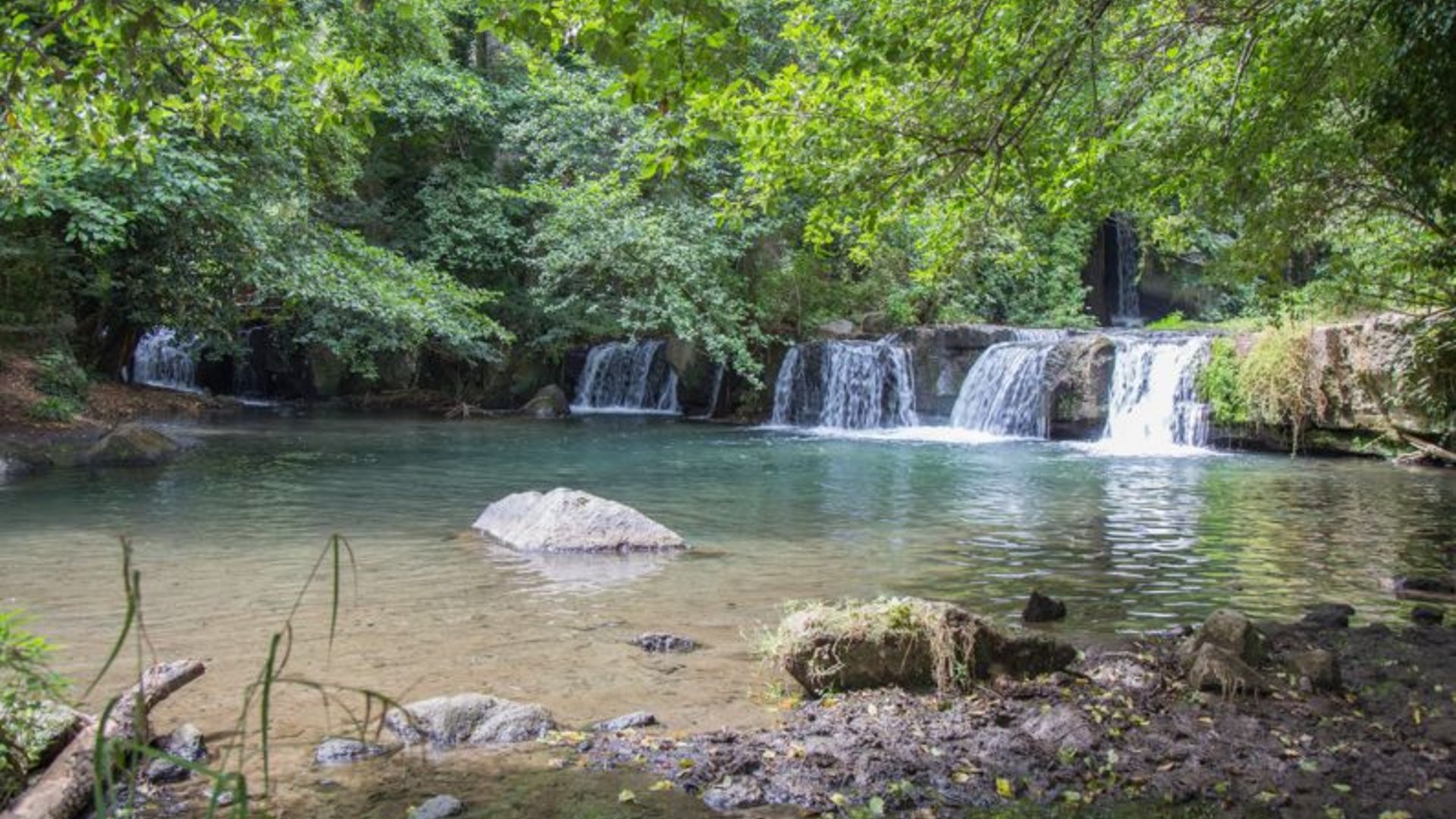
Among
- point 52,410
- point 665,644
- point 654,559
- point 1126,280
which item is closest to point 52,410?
point 52,410

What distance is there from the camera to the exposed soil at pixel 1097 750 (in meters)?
3.75

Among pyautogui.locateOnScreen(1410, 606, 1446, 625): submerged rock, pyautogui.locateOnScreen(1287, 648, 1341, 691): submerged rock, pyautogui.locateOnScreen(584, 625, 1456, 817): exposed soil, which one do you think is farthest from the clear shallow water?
pyautogui.locateOnScreen(1287, 648, 1341, 691): submerged rock

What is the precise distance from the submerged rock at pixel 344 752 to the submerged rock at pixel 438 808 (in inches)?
22.9

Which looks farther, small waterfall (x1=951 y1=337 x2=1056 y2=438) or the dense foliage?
small waterfall (x1=951 y1=337 x2=1056 y2=438)

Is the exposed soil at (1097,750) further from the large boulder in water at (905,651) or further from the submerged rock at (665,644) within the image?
the submerged rock at (665,644)

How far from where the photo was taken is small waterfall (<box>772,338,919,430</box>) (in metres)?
22.7

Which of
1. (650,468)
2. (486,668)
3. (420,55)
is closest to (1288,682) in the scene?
(486,668)

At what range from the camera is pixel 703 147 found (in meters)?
6.16

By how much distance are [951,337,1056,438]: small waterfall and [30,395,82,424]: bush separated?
15.9m

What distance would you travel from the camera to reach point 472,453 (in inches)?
662

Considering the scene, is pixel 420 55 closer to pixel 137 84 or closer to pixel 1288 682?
pixel 137 84

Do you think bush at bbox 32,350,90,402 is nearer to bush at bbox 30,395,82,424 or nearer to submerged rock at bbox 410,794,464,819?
bush at bbox 30,395,82,424

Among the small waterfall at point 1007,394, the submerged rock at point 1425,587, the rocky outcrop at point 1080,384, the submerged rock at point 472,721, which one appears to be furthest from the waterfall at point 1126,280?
the submerged rock at point 472,721

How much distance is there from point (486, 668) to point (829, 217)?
3941 mm
